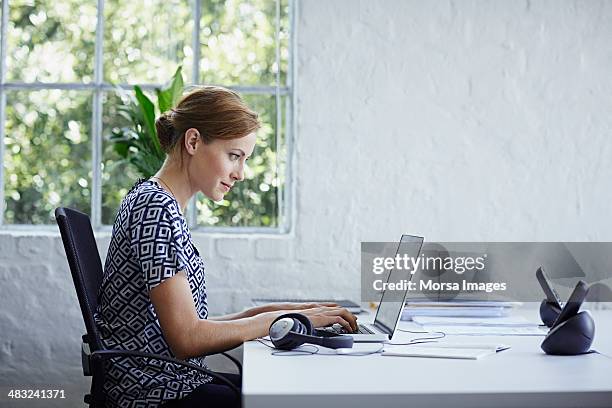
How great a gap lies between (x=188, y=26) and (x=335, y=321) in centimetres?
221

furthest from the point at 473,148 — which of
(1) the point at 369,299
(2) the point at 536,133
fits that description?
(1) the point at 369,299

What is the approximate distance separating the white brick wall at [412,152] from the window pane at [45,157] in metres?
0.27

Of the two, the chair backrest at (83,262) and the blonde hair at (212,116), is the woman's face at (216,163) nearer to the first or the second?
the blonde hair at (212,116)

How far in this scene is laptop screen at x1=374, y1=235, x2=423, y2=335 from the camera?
228 cm

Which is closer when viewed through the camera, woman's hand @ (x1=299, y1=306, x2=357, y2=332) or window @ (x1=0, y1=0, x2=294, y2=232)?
woman's hand @ (x1=299, y1=306, x2=357, y2=332)

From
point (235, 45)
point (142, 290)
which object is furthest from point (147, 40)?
point (142, 290)

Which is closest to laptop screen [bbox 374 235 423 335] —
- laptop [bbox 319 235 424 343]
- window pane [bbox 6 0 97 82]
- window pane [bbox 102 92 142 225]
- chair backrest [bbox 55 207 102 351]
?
laptop [bbox 319 235 424 343]

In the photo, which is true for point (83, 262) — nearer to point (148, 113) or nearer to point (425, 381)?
point (425, 381)

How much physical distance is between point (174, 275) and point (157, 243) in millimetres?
95

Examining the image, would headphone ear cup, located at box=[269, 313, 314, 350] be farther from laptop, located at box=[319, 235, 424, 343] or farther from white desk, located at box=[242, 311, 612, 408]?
laptop, located at box=[319, 235, 424, 343]

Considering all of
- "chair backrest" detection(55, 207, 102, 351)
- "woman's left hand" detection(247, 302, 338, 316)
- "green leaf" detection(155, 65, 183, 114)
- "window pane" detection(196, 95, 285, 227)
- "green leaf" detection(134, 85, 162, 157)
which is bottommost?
"woman's left hand" detection(247, 302, 338, 316)

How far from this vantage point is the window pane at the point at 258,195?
404cm

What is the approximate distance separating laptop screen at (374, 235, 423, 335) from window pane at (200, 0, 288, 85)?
1669 millimetres

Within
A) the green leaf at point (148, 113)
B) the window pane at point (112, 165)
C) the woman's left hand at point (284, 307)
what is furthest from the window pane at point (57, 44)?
the woman's left hand at point (284, 307)
